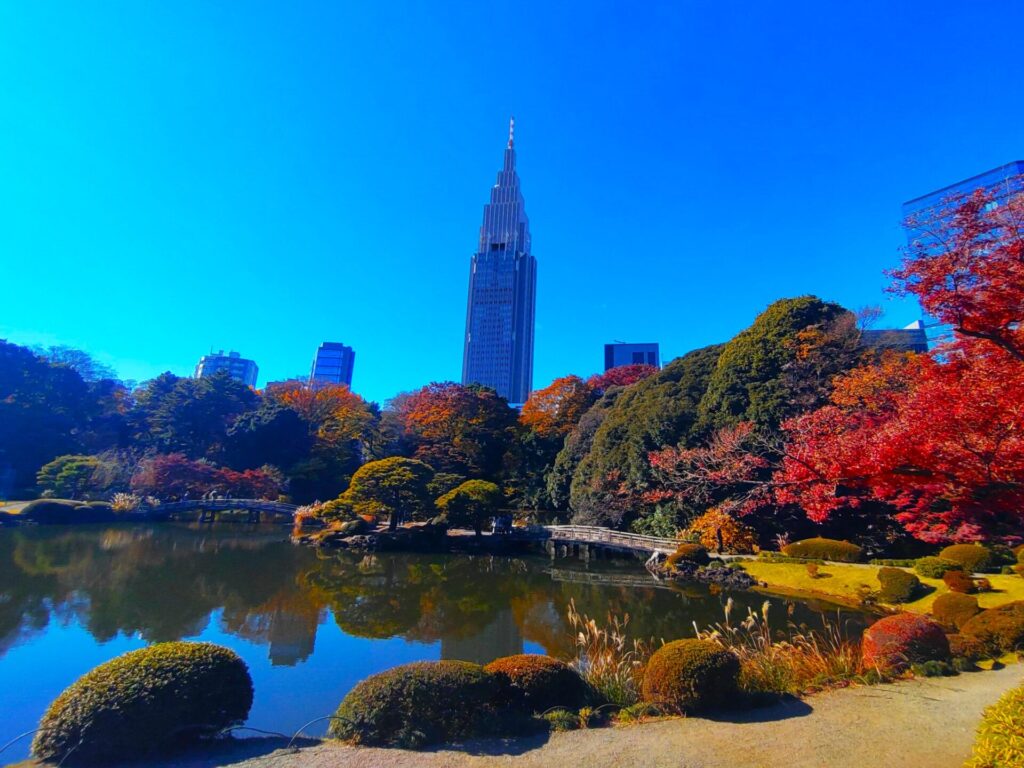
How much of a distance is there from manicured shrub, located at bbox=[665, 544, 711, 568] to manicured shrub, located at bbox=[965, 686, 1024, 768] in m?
14.5

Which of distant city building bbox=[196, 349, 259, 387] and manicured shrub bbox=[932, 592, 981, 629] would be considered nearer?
manicured shrub bbox=[932, 592, 981, 629]

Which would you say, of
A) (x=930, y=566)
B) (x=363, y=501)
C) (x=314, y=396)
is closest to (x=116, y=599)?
(x=363, y=501)

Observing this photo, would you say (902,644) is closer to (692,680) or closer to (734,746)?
(692,680)

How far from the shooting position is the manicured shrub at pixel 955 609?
374 inches

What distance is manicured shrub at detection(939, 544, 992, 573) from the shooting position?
12972 mm

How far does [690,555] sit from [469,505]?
992 cm

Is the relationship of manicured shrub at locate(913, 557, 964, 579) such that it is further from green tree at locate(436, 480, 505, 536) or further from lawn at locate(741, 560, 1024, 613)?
green tree at locate(436, 480, 505, 536)

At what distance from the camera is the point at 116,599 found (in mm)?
11891

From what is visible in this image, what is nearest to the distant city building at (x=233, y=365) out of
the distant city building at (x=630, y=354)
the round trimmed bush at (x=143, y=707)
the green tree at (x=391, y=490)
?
the distant city building at (x=630, y=354)

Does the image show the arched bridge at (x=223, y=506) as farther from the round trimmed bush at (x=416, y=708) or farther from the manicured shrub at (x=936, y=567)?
the manicured shrub at (x=936, y=567)

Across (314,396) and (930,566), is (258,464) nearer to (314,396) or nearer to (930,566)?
(314,396)

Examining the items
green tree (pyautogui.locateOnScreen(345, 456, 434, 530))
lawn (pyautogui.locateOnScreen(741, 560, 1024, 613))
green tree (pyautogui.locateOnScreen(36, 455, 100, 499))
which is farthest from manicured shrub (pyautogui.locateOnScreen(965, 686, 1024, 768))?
green tree (pyautogui.locateOnScreen(36, 455, 100, 499))

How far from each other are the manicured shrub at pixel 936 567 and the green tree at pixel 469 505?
50.1 feet

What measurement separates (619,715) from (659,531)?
54.2ft
